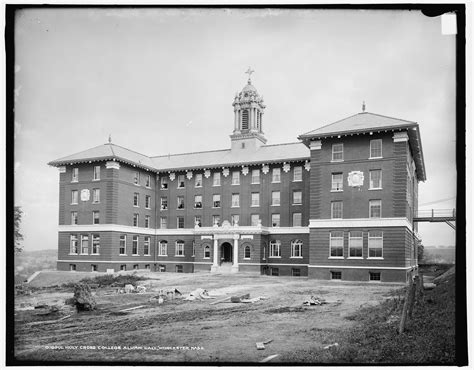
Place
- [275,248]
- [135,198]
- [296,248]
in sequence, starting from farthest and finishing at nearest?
1. [275,248]
2. [296,248]
3. [135,198]

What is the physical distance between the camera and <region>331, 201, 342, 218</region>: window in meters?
31.0

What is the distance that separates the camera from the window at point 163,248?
39188 millimetres

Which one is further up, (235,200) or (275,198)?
(275,198)

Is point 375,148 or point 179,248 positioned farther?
point 179,248

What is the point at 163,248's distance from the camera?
39.6 meters

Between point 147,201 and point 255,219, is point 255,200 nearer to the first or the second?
point 255,219

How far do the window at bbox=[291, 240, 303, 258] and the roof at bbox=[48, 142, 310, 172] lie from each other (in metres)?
7.12

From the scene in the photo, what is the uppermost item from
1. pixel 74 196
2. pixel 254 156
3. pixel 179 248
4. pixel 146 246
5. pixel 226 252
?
pixel 254 156

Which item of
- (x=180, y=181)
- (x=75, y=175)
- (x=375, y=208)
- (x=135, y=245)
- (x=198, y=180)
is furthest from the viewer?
(x=198, y=180)

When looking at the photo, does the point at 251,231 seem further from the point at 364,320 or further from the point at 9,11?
the point at 9,11

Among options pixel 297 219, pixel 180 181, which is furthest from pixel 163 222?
pixel 297 219

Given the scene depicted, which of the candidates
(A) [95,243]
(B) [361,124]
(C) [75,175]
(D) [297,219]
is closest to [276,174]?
(D) [297,219]

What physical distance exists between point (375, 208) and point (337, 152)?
461 centimetres

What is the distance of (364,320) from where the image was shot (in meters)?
18.0
